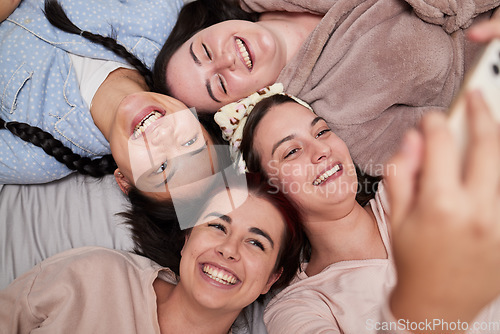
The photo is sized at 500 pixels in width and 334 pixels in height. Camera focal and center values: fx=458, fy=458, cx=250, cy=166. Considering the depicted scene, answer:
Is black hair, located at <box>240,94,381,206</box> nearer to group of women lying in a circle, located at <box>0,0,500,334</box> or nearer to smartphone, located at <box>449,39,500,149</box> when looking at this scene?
group of women lying in a circle, located at <box>0,0,500,334</box>

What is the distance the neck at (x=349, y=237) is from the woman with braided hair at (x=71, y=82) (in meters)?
0.37

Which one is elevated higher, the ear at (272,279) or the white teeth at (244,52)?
the white teeth at (244,52)

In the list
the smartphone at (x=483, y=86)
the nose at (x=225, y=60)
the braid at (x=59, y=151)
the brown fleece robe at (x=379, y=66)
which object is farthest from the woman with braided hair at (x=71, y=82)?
the smartphone at (x=483, y=86)

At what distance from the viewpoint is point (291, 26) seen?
157 centimetres

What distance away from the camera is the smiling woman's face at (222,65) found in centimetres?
139

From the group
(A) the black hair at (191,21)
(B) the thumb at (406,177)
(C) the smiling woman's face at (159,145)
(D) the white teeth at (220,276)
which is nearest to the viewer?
(B) the thumb at (406,177)

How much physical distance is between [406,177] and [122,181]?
118 centimetres

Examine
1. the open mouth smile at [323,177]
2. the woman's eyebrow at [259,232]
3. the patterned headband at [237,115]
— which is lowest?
the woman's eyebrow at [259,232]

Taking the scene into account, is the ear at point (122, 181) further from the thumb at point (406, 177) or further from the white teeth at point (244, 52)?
the thumb at point (406, 177)

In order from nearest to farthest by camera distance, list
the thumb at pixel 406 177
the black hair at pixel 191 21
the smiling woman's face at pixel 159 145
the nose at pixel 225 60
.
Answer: the thumb at pixel 406 177
the smiling woman's face at pixel 159 145
the nose at pixel 225 60
the black hair at pixel 191 21

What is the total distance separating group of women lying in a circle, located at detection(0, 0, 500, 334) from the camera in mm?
1190

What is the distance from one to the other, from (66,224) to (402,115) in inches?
45.7

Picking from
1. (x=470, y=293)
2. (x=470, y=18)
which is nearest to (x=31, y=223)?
(x=470, y=293)

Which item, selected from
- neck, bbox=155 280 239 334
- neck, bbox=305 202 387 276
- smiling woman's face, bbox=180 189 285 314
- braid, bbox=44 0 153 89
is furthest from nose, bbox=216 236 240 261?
braid, bbox=44 0 153 89
